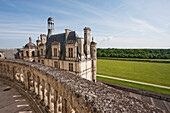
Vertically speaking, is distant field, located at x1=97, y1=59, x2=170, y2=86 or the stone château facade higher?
the stone château facade

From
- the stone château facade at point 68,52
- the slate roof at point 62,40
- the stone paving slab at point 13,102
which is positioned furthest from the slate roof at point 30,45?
the stone paving slab at point 13,102

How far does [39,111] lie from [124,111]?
5.52 meters

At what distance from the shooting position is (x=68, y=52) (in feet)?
61.5

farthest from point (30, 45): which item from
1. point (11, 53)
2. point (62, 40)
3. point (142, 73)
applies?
point (142, 73)

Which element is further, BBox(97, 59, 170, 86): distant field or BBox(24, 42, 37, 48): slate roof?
BBox(97, 59, 170, 86): distant field

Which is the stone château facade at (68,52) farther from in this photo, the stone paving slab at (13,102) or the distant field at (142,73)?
the distant field at (142,73)

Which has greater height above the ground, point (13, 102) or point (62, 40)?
point (62, 40)

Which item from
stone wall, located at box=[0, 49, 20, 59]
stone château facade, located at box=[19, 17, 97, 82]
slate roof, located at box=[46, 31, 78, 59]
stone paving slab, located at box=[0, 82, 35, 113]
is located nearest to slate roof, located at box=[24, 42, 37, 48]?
stone château facade, located at box=[19, 17, 97, 82]

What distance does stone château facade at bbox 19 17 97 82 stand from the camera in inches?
703

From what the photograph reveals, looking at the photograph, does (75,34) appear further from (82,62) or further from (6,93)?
(6,93)

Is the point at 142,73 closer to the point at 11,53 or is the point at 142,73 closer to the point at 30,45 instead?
the point at 30,45

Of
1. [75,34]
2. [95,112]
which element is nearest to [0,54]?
[75,34]

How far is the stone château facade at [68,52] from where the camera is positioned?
17.9 m

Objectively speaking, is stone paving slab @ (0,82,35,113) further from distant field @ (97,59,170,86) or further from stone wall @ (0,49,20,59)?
distant field @ (97,59,170,86)
